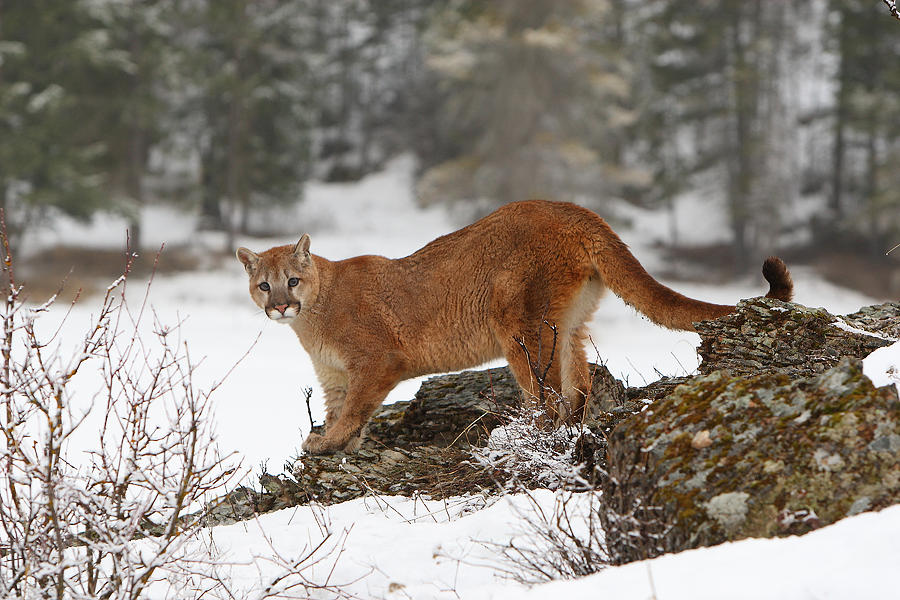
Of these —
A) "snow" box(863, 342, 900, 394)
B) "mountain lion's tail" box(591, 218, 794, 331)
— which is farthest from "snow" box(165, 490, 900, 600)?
"mountain lion's tail" box(591, 218, 794, 331)

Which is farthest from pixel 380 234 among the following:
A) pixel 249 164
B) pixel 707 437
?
pixel 707 437

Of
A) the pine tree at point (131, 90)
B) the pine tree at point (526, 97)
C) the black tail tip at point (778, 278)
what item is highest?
the pine tree at point (131, 90)

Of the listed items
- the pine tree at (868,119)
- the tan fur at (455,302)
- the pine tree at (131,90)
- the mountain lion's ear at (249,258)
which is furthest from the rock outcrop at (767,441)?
the pine tree at (868,119)

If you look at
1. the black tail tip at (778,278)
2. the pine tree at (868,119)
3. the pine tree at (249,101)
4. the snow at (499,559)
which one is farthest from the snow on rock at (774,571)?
the pine tree at (249,101)

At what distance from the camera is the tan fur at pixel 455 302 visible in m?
5.20

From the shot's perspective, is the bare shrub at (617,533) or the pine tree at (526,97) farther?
the pine tree at (526,97)

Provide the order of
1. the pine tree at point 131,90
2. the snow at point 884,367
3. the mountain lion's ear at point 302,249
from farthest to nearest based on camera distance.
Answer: the pine tree at point 131,90 < the mountain lion's ear at point 302,249 < the snow at point 884,367

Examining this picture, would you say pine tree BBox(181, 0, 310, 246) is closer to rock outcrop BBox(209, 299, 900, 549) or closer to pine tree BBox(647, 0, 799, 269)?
pine tree BBox(647, 0, 799, 269)

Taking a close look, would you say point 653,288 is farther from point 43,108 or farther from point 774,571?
point 43,108

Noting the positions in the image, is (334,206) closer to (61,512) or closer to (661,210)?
(661,210)

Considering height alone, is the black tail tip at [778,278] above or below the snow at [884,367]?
above

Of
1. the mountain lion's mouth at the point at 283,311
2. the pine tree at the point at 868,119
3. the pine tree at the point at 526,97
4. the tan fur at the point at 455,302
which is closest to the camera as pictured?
the tan fur at the point at 455,302

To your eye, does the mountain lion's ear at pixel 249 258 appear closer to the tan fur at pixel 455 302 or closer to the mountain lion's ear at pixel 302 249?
the tan fur at pixel 455 302

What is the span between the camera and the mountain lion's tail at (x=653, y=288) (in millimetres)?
4562
